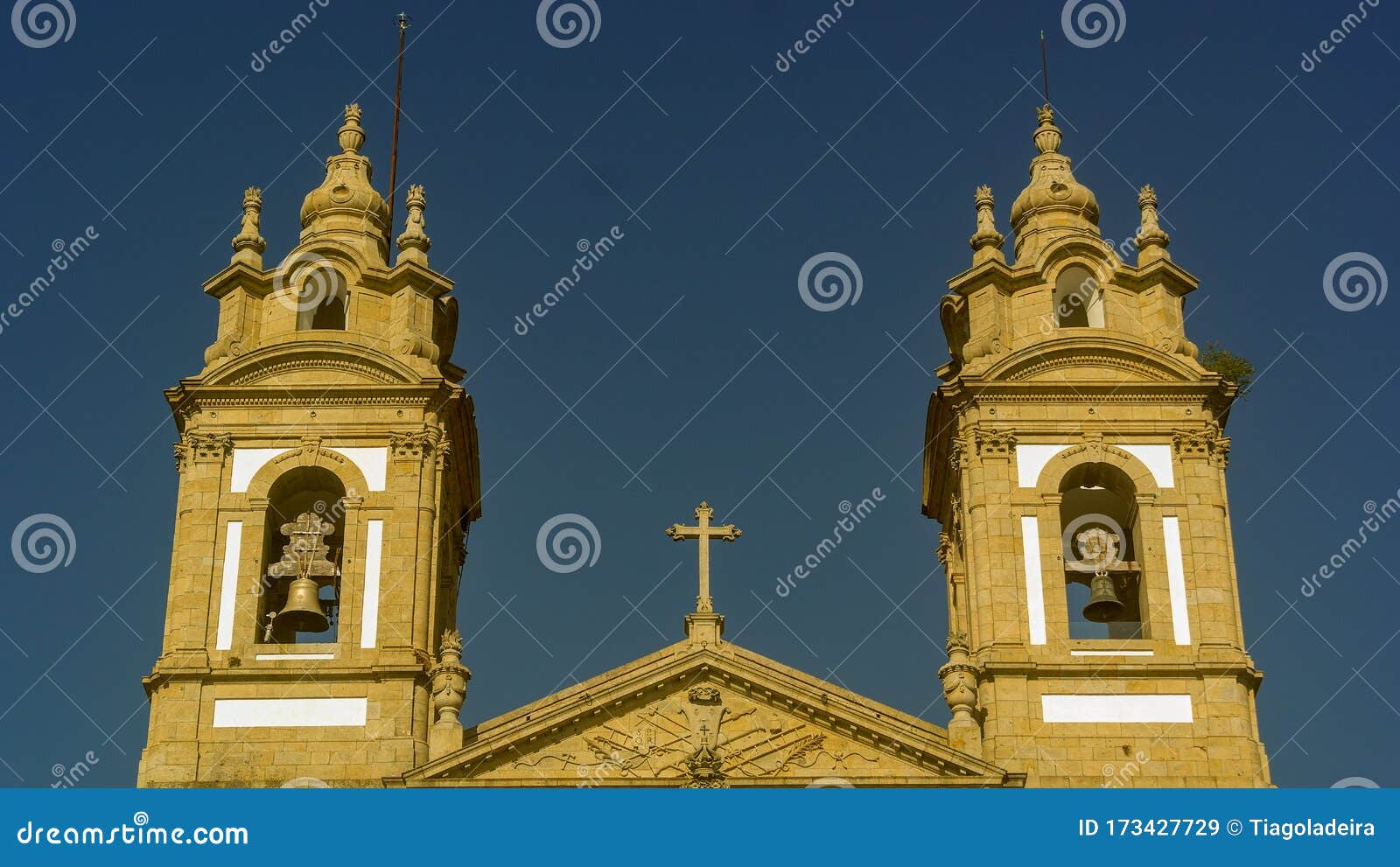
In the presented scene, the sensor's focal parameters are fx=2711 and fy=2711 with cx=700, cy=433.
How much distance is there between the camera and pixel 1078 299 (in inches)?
1896

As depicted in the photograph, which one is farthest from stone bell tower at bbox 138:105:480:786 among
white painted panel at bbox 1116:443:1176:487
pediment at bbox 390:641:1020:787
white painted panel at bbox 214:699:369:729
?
white painted panel at bbox 1116:443:1176:487

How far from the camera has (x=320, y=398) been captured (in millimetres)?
45469

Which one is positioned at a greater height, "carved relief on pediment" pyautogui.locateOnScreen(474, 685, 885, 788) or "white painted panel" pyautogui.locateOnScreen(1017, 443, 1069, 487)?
"white painted panel" pyautogui.locateOnScreen(1017, 443, 1069, 487)

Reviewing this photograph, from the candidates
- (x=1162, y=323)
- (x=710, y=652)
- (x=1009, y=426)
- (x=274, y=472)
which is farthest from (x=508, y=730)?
(x=1162, y=323)

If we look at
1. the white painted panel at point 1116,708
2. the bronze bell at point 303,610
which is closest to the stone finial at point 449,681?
the bronze bell at point 303,610

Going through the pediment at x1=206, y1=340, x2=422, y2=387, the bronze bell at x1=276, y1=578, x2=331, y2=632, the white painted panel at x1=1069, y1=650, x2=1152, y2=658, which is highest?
the pediment at x1=206, y1=340, x2=422, y2=387

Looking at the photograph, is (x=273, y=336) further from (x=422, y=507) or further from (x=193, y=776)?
(x=193, y=776)

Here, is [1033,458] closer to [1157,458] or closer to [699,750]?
[1157,458]

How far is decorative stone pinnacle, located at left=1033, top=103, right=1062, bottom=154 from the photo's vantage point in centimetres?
5034

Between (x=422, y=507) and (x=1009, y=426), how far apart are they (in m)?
9.88

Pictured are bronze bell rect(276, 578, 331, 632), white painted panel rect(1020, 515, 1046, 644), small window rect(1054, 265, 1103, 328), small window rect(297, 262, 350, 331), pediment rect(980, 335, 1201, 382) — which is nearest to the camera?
white painted panel rect(1020, 515, 1046, 644)

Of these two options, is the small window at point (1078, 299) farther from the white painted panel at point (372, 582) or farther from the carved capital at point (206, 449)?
the carved capital at point (206, 449)

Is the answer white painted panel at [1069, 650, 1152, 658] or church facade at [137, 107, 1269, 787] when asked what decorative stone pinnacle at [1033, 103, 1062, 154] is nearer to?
church facade at [137, 107, 1269, 787]

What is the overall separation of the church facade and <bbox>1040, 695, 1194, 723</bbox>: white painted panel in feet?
0.13
